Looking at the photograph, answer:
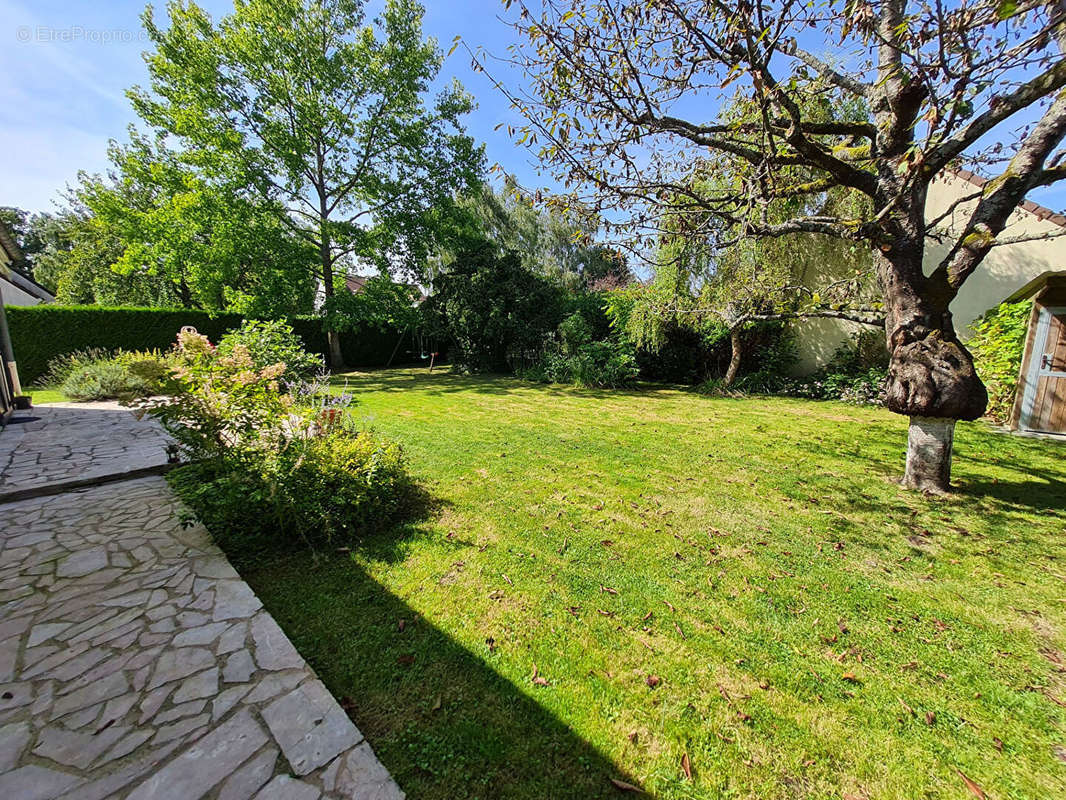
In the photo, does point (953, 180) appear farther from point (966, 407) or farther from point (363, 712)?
point (363, 712)

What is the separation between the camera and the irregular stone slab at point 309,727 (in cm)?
154

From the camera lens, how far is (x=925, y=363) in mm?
3789

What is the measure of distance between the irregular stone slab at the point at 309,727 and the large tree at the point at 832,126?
430cm

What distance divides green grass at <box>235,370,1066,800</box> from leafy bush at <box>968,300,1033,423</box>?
131 inches

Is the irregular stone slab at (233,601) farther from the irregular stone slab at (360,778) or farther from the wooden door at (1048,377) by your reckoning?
the wooden door at (1048,377)

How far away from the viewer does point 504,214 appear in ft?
76.2

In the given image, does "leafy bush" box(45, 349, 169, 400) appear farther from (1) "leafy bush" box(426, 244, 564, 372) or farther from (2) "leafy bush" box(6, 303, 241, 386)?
(1) "leafy bush" box(426, 244, 564, 372)

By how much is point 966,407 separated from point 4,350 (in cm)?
1449

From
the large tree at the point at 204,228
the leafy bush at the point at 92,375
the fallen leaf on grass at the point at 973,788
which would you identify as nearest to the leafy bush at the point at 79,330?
the leafy bush at the point at 92,375

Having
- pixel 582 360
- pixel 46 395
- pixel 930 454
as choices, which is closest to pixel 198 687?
pixel 930 454

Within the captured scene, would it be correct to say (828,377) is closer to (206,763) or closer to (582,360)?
→ (582,360)

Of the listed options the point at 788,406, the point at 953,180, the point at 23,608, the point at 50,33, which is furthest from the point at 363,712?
the point at 953,180

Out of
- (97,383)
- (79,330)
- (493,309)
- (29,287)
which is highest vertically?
(29,287)

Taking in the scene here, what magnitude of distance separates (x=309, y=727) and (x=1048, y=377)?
10.6m
